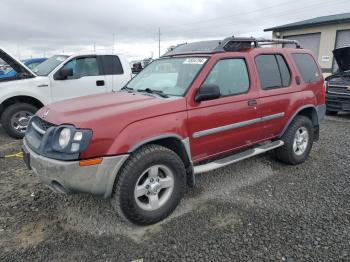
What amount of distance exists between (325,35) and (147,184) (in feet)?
57.1

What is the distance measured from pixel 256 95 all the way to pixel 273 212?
1521 millimetres

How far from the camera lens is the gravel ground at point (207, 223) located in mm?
2832

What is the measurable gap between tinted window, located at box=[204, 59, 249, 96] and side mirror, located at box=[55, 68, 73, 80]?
13.6ft

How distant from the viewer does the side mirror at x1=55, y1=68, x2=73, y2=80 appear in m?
6.80

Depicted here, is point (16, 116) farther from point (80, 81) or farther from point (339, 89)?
point (339, 89)

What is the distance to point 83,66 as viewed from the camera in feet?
24.4

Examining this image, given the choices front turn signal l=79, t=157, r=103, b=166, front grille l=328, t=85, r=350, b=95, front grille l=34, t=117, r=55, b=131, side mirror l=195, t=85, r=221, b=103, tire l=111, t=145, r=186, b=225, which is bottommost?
tire l=111, t=145, r=186, b=225

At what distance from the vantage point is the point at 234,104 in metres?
3.88

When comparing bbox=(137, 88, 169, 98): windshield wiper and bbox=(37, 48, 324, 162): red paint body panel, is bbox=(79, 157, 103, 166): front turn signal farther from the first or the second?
bbox=(137, 88, 169, 98): windshield wiper

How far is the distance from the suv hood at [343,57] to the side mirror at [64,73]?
22.2 feet

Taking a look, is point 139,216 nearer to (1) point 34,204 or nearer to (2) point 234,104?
(1) point 34,204

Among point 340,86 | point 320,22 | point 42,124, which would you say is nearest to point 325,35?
point 320,22

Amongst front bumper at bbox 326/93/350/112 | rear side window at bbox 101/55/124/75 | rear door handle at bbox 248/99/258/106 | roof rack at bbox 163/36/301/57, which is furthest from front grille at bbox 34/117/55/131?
front bumper at bbox 326/93/350/112

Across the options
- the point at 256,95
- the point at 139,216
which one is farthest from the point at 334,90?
the point at 139,216
